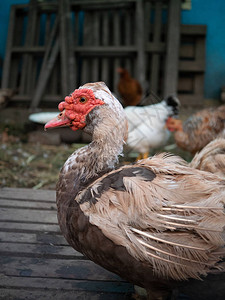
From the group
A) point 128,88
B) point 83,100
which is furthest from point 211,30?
point 83,100

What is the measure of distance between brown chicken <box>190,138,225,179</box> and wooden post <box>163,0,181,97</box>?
361 cm

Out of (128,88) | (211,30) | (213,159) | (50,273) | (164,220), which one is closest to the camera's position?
(164,220)

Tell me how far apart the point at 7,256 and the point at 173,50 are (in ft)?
14.8

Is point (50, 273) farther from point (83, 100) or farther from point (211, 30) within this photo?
point (211, 30)

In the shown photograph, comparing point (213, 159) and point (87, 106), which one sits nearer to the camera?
point (87, 106)

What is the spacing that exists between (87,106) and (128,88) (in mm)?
3978

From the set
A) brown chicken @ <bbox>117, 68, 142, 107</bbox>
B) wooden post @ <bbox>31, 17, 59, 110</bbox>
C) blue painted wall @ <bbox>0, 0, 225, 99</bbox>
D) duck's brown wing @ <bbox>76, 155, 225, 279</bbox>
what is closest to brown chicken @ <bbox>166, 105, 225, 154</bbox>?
brown chicken @ <bbox>117, 68, 142, 107</bbox>

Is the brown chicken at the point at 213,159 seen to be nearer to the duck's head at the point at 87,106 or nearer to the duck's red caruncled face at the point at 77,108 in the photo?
the duck's head at the point at 87,106

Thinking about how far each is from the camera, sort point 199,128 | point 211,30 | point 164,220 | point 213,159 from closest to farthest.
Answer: point 164,220 < point 213,159 < point 199,128 < point 211,30

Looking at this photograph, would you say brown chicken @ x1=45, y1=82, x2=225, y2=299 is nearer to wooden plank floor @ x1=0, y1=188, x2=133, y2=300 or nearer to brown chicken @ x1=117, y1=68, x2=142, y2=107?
wooden plank floor @ x1=0, y1=188, x2=133, y2=300

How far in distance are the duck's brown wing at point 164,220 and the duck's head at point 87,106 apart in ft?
1.17

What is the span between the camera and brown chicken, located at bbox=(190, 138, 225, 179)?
78.0 inches

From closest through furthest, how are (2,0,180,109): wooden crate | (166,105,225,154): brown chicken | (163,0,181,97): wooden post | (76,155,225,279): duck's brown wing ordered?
(76,155,225,279): duck's brown wing, (166,105,225,154): brown chicken, (163,0,181,97): wooden post, (2,0,180,109): wooden crate

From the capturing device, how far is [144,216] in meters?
1.42
